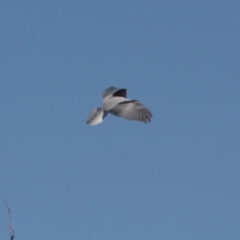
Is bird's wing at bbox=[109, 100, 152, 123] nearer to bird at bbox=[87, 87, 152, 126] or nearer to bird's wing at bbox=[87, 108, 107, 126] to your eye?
bird at bbox=[87, 87, 152, 126]

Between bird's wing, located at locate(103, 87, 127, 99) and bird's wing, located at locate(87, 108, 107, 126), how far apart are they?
2.36 feet

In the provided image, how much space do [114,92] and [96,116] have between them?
1221mm

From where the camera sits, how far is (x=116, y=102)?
18.1 metres

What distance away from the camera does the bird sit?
17.5 meters

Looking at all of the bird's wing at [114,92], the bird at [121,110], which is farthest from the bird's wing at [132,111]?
the bird's wing at [114,92]

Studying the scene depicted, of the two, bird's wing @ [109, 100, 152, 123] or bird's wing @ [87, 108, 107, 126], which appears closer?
bird's wing @ [109, 100, 152, 123]

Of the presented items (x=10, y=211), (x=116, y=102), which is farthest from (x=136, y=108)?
(x=10, y=211)

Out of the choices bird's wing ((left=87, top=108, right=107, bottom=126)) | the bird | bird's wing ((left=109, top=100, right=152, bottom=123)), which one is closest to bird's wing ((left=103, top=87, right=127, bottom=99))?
the bird

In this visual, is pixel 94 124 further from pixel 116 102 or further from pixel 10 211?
pixel 10 211

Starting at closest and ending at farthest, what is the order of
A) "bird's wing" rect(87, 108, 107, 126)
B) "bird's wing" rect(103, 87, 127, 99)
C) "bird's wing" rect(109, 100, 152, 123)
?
"bird's wing" rect(109, 100, 152, 123), "bird's wing" rect(87, 108, 107, 126), "bird's wing" rect(103, 87, 127, 99)

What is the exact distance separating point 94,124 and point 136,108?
1.16 meters

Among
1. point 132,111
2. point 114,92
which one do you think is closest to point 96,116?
point 132,111

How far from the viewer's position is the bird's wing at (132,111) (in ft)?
57.2

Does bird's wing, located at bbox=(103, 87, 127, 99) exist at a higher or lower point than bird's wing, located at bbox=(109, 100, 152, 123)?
higher
